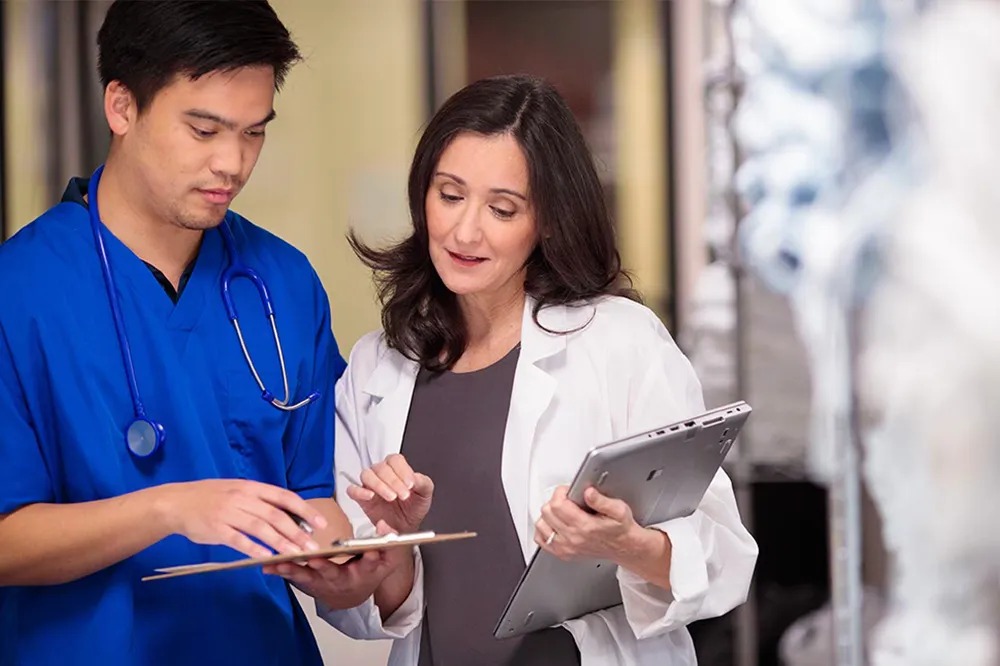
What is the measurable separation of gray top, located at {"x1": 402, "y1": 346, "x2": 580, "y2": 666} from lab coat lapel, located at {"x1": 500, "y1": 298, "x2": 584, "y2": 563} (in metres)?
0.01

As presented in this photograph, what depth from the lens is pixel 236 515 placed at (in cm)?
143

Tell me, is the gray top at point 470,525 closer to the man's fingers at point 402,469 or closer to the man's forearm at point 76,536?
the man's fingers at point 402,469

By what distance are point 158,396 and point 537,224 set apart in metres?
0.52

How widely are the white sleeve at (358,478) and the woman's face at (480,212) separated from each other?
0.21 metres

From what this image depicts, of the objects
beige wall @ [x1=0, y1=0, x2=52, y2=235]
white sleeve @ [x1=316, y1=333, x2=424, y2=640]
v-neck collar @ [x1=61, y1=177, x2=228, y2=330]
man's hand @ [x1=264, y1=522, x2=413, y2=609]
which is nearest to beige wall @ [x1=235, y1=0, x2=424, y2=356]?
beige wall @ [x1=0, y1=0, x2=52, y2=235]

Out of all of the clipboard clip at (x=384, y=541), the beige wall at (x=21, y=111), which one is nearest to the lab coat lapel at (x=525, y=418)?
the clipboard clip at (x=384, y=541)

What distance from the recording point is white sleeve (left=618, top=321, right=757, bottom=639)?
5.16ft

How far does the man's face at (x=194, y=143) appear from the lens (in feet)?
5.24

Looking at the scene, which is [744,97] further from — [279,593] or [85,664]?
[85,664]

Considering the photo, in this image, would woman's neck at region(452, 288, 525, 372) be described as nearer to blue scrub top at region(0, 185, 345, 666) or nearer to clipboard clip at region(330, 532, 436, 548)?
blue scrub top at region(0, 185, 345, 666)

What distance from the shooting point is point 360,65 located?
4.32m

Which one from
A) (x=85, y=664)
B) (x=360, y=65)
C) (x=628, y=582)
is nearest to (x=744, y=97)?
(x=360, y=65)

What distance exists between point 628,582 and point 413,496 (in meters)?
0.28

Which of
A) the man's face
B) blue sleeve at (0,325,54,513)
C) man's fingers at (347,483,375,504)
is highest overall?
the man's face
